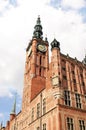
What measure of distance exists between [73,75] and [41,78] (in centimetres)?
1439

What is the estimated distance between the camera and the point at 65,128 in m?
29.1

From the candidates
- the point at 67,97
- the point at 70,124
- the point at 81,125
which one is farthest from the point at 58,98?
the point at 81,125

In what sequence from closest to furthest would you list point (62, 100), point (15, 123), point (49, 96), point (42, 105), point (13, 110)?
1. point (62, 100)
2. point (49, 96)
3. point (42, 105)
4. point (15, 123)
5. point (13, 110)

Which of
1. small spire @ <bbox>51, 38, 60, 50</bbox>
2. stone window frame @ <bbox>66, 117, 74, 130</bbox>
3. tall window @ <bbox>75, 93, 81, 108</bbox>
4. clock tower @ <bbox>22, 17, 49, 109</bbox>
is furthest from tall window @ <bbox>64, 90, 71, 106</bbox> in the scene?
clock tower @ <bbox>22, 17, 49, 109</bbox>

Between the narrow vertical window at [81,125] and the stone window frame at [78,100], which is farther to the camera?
the stone window frame at [78,100]

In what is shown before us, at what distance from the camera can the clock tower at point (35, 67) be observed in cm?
4653

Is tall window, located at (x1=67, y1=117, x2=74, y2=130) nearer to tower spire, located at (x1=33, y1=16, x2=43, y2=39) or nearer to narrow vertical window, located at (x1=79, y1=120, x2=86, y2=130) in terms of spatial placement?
narrow vertical window, located at (x1=79, y1=120, x2=86, y2=130)

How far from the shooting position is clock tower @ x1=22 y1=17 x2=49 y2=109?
153 feet

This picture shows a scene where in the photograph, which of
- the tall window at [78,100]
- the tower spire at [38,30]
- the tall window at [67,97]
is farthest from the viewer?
the tower spire at [38,30]

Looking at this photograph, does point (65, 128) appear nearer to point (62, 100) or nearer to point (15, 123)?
point (62, 100)

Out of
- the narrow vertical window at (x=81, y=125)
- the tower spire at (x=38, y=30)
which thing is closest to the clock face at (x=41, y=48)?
the tower spire at (x=38, y=30)

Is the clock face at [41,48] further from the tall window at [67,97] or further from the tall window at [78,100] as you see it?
the tall window at [67,97]

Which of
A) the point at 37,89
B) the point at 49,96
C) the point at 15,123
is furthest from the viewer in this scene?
the point at 15,123

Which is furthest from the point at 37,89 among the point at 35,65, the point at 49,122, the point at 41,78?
the point at 49,122
